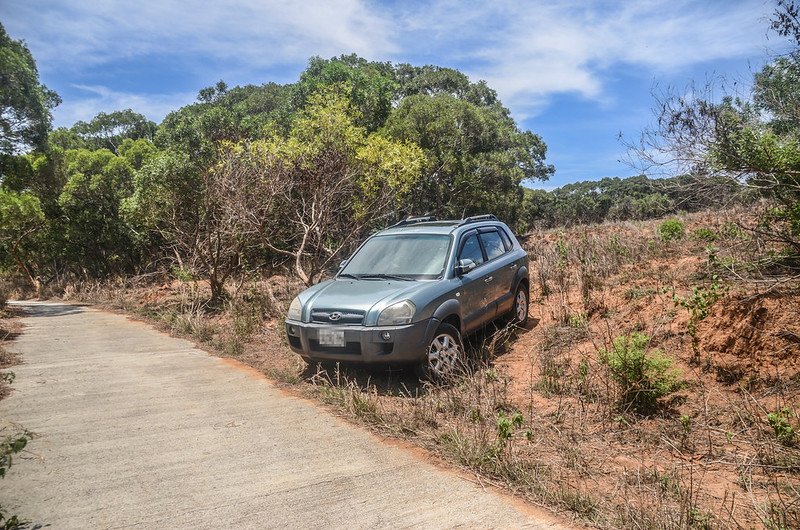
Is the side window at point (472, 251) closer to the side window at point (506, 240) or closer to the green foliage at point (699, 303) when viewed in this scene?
the side window at point (506, 240)

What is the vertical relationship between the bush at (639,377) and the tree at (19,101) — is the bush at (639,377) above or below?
below

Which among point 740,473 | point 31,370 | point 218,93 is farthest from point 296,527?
point 218,93

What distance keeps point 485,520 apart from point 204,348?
6.74 metres

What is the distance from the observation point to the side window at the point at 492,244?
27.2ft

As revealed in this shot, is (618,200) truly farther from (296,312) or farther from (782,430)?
(782,430)

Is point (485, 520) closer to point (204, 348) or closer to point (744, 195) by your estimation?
point (744, 195)

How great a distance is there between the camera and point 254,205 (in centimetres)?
1181

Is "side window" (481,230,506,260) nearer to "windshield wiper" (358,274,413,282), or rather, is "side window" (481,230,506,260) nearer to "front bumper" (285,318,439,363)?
"windshield wiper" (358,274,413,282)

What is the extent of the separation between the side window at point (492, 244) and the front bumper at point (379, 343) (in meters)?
2.24

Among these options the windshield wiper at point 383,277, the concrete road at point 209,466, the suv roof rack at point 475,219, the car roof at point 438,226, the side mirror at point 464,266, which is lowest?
the concrete road at point 209,466

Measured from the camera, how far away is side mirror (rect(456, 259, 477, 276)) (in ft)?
23.3

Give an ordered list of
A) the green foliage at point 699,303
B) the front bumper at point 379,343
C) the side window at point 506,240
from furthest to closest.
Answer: the side window at point 506,240 < the green foliage at point 699,303 < the front bumper at point 379,343

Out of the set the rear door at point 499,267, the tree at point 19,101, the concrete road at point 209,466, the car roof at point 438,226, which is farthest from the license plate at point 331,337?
the tree at point 19,101

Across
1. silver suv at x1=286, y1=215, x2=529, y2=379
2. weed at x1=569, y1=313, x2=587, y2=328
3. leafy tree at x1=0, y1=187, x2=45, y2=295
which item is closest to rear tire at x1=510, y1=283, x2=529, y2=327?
silver suv at x1=286, y1=215, x2=529, y2=379
